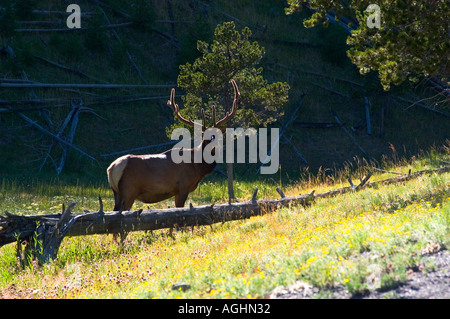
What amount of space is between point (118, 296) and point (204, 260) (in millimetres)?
1667

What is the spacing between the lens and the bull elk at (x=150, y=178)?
11.4 m

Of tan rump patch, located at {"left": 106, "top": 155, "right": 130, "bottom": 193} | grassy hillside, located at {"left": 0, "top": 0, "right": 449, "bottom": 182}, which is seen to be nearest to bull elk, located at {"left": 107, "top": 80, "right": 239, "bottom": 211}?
tan rump patch, located at {"left": 106, "top": 155, "right": 130, "bottom": 193}

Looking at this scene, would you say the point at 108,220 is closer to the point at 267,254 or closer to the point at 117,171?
the point at 117,171

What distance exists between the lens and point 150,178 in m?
11.7

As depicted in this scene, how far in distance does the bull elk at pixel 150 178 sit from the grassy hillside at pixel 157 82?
28.0ft

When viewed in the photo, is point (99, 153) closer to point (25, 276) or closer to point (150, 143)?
point (150, 143)

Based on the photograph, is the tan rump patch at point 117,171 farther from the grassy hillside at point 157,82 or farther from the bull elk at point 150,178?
the grassy hillside at point 157,82

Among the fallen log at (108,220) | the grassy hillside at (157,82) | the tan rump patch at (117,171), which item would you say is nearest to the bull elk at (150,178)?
the tan rump patch at (117,171)

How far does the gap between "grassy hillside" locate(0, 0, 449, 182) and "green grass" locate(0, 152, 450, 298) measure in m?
10.5

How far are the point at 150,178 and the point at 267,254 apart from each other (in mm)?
5225

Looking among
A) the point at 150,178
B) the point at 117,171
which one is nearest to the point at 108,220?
the point at 117,171

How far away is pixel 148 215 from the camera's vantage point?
10.4 meters

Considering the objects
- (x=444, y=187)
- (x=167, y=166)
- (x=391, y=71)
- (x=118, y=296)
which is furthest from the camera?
(x=167, y=166)
